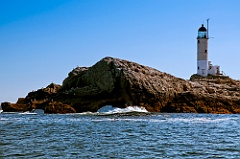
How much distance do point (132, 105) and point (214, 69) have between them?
36871mm

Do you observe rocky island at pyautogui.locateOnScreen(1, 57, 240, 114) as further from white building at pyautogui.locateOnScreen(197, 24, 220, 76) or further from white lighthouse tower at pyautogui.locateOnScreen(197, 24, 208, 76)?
white building at pyautogui.locateOnScreen(197, 24, 220, 76)

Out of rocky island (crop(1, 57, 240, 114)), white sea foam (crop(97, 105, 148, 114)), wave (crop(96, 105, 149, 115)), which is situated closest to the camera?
wave (crop(96, 105, 149, 115))

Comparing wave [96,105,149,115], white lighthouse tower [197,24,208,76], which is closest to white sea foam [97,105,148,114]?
wave [96,105,149,115]

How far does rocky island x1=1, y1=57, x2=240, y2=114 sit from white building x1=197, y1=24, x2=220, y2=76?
20387mm

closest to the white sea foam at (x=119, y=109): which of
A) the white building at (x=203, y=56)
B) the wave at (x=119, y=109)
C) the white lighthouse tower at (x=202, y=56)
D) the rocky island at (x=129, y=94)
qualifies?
the wave at (x=119, y=109)

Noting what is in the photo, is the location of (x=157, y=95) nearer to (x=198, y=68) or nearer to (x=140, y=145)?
(x=198, y=68)

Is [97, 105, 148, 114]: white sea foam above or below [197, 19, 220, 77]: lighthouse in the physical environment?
below

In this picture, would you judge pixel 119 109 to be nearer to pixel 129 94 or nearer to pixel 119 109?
pixel 119 109

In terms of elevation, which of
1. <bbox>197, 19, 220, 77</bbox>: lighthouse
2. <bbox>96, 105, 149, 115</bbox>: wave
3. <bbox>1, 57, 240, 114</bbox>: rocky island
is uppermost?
<bbox>197, 19, 220, 77</bbox>: lighthouse

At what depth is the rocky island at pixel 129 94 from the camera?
66000 millimetres

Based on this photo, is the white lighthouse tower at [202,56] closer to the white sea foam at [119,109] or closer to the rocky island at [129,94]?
the rocky island at [129,94]

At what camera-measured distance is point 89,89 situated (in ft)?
224

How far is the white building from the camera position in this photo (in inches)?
3728

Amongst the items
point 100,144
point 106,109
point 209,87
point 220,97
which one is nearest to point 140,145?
point 100,144
